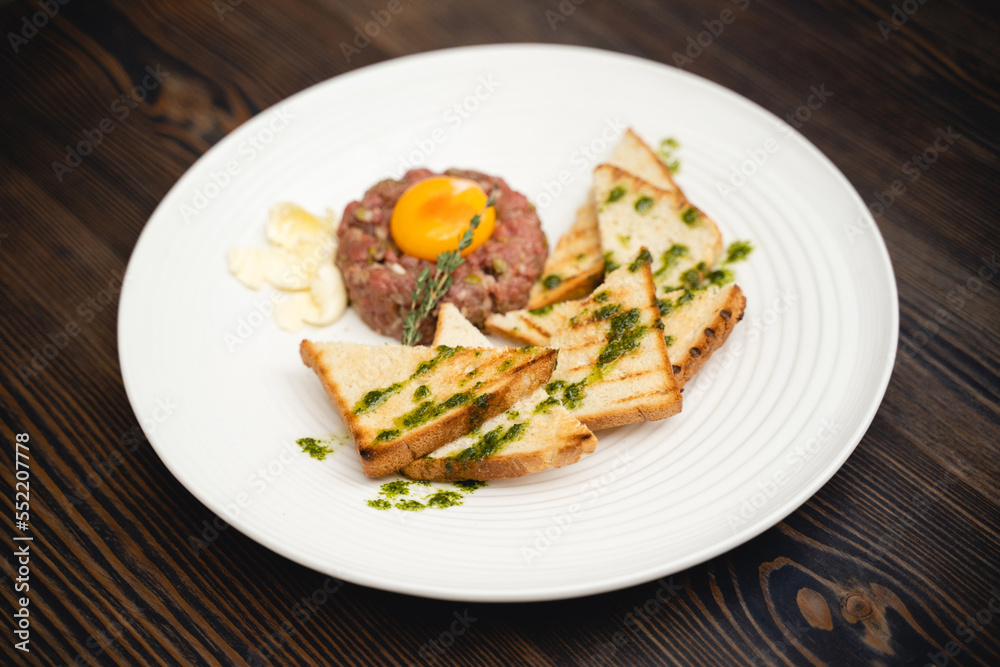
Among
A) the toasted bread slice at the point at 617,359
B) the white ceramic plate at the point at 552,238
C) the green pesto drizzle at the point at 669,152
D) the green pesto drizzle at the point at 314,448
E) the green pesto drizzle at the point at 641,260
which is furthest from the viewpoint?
the green pesto drizzle at the point at 669,152

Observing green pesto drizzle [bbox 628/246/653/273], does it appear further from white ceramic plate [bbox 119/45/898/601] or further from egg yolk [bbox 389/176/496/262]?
egg yolk [bbox 389/176/496/262]

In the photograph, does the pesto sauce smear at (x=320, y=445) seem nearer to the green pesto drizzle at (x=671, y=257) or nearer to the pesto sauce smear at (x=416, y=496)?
the pesto sauce smear at (x=416, y=496)

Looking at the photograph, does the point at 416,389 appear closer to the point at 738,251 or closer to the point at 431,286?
the point at 431,286

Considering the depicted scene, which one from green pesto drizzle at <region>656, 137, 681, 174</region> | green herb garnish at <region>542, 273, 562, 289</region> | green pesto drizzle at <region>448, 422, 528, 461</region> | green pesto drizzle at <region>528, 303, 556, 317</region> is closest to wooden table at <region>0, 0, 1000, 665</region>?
green pesto drizzle at <region>448, 422, 528, 461</region>

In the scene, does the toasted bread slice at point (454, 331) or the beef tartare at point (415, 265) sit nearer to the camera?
the toasted bread slice at point (454, 331)

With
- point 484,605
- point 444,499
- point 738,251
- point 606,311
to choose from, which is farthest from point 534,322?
point 484,605

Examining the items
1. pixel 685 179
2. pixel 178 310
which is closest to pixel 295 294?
pixel 178 310

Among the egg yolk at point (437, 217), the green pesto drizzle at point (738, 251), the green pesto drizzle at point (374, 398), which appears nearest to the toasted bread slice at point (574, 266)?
the egg yolk at point (437, 217)

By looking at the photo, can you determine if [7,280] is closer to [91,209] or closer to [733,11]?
[91,209]
